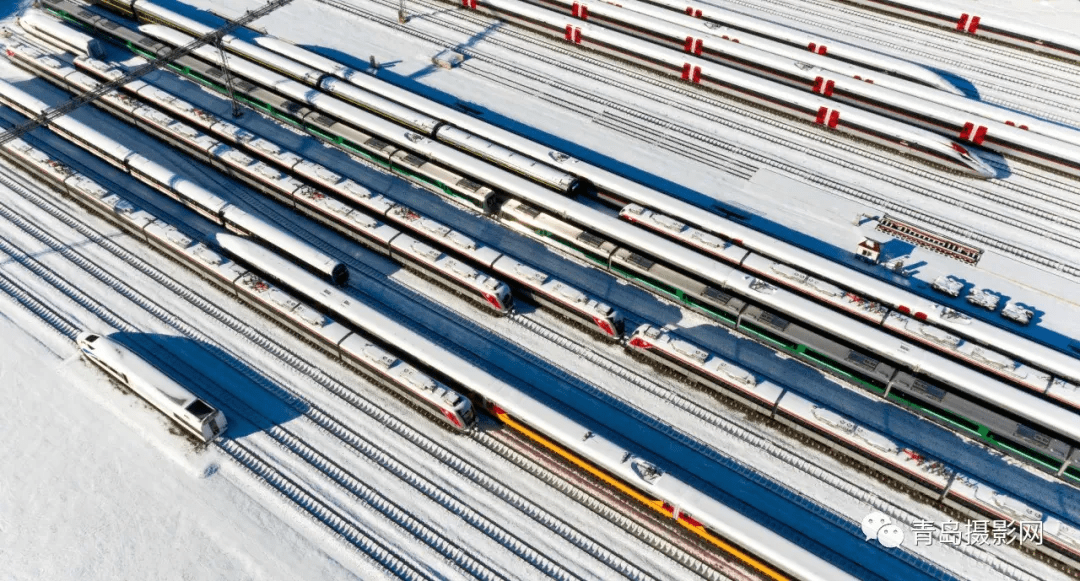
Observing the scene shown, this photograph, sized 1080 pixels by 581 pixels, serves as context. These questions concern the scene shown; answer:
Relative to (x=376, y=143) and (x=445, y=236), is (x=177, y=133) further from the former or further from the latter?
(x=445, y=236)

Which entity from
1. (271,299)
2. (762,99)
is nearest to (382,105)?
(271,299)

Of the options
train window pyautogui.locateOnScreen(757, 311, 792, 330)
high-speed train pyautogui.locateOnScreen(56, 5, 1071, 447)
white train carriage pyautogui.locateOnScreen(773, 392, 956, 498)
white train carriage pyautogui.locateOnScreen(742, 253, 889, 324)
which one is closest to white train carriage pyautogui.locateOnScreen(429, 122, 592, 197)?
high-speed train pyautogui.locateOnScreen(56, 5, 1071, 447)

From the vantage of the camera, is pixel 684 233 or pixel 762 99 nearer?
pixel 684 233

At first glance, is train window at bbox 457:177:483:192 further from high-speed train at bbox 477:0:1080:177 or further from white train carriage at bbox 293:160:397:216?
high-speed train at bbox 477:0:1080:177

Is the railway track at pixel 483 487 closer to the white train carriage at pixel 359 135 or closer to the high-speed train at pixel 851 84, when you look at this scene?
the white train carriage at pixel 359 135

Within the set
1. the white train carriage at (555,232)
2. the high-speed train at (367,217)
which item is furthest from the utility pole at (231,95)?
the white train carriage at (555,232)

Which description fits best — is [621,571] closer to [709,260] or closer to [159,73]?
[709,260]

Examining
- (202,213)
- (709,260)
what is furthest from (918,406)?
(202,213)
